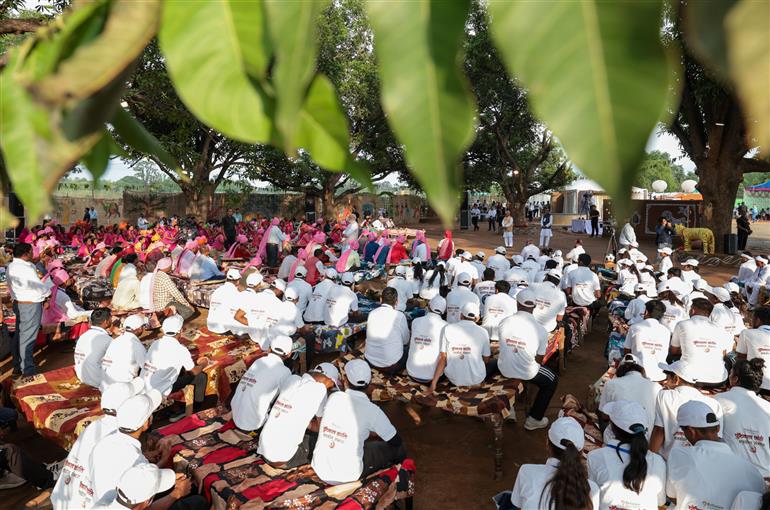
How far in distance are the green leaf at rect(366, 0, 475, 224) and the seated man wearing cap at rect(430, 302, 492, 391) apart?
504cm

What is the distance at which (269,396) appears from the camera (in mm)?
4531

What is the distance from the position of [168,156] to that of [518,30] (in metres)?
0.66

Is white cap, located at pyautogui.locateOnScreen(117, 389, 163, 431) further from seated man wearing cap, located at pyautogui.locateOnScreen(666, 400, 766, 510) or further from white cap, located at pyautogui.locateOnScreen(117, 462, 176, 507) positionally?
seated man wearing cap, located at pyautogui.locateOnScreen(666, 400, 766, 510)

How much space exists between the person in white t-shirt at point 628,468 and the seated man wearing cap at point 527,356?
1.97m

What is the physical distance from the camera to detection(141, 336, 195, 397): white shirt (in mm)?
5125

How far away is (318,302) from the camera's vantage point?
7.50 meters

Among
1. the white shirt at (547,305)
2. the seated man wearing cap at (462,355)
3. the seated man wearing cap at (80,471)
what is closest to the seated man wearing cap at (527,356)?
the seated man wearing cap at (462,355)

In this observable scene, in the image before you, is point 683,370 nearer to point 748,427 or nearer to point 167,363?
point 748,427

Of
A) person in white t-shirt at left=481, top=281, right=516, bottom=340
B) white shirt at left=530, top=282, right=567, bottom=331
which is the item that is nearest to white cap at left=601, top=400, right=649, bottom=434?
person in white t-shirt at left=481, top=281, right=516, bottom=340

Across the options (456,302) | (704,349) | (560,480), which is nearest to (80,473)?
(560,480)

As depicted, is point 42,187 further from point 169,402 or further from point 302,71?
point 169,402

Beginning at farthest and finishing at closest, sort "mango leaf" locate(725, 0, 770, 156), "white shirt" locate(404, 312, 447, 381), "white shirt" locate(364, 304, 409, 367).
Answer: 1. "white shirt" locate(364, 304, 409, 367)
2. "white shirt" locate(404, 312, 447, 381)
3. "mango leaf" locate(725, 0, 770, 156)

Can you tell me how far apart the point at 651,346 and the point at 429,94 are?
5477 mm

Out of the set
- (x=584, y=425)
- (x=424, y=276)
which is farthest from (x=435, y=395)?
(x=424, y=276)
